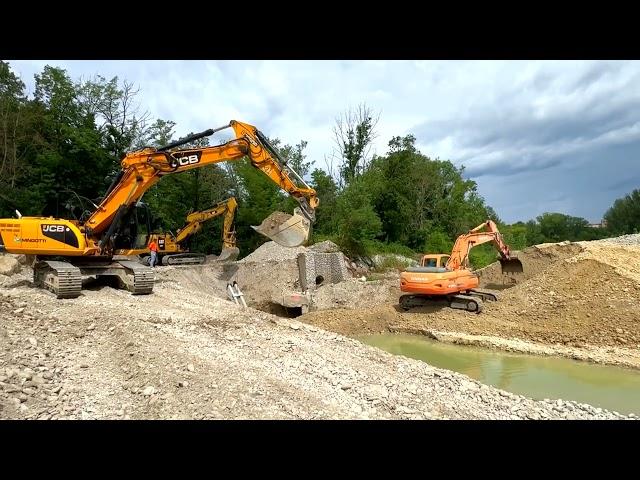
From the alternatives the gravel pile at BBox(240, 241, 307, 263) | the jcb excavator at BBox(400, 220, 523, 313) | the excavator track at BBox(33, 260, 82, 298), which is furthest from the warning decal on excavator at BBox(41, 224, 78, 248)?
the gravel pile at BBox(240, 241, 307, 263)

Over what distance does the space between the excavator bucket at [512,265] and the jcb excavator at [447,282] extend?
220cm

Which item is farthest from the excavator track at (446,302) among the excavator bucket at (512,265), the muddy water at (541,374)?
the excavator bucket at (512,265)

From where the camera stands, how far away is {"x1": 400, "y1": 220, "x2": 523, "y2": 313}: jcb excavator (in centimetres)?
1215

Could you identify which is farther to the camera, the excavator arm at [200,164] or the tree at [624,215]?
the tree at [624,215]

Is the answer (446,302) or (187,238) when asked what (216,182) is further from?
(446,302)

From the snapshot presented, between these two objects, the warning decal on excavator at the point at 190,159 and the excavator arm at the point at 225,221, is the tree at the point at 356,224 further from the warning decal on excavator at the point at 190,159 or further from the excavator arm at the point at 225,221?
the warning decal on excavator at the point at 190,159

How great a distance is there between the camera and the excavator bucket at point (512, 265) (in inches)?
639

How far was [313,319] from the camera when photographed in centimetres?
1282

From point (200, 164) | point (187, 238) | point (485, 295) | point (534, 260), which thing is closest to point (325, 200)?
point (187, 238)

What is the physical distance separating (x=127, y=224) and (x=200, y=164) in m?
2.42

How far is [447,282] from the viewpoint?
12109 mm
